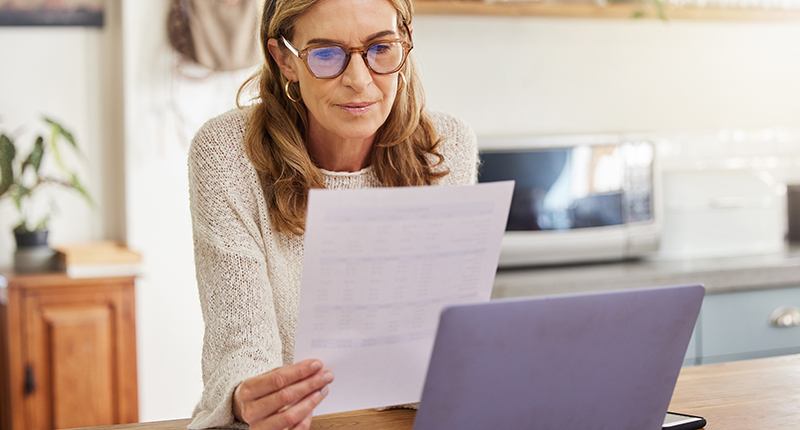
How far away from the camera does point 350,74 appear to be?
102 centimetres

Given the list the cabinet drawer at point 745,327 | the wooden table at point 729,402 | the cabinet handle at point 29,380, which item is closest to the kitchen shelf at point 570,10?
the cabinet drawer at point 745,327

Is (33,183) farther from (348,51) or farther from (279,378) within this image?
(279,378)

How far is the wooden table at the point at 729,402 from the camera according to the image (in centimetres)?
95

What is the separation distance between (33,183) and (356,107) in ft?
5.82

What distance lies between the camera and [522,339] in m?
0.67

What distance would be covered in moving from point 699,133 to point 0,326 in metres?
2.42

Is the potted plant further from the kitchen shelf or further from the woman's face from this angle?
the woman's face

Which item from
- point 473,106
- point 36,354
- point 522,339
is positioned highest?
point 473,106

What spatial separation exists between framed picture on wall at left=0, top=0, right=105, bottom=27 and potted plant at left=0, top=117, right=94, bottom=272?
1.18ft

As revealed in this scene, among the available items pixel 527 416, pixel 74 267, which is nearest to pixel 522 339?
pixel 527 416

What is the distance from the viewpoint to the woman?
39.1 inches

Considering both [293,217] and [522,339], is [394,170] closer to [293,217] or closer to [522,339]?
[293,217]

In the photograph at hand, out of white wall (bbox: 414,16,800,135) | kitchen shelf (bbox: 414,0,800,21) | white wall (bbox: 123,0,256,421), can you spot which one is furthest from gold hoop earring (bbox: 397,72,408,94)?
white wall (bbox: 123,0,256,421)

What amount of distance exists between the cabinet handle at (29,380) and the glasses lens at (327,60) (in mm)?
1629
